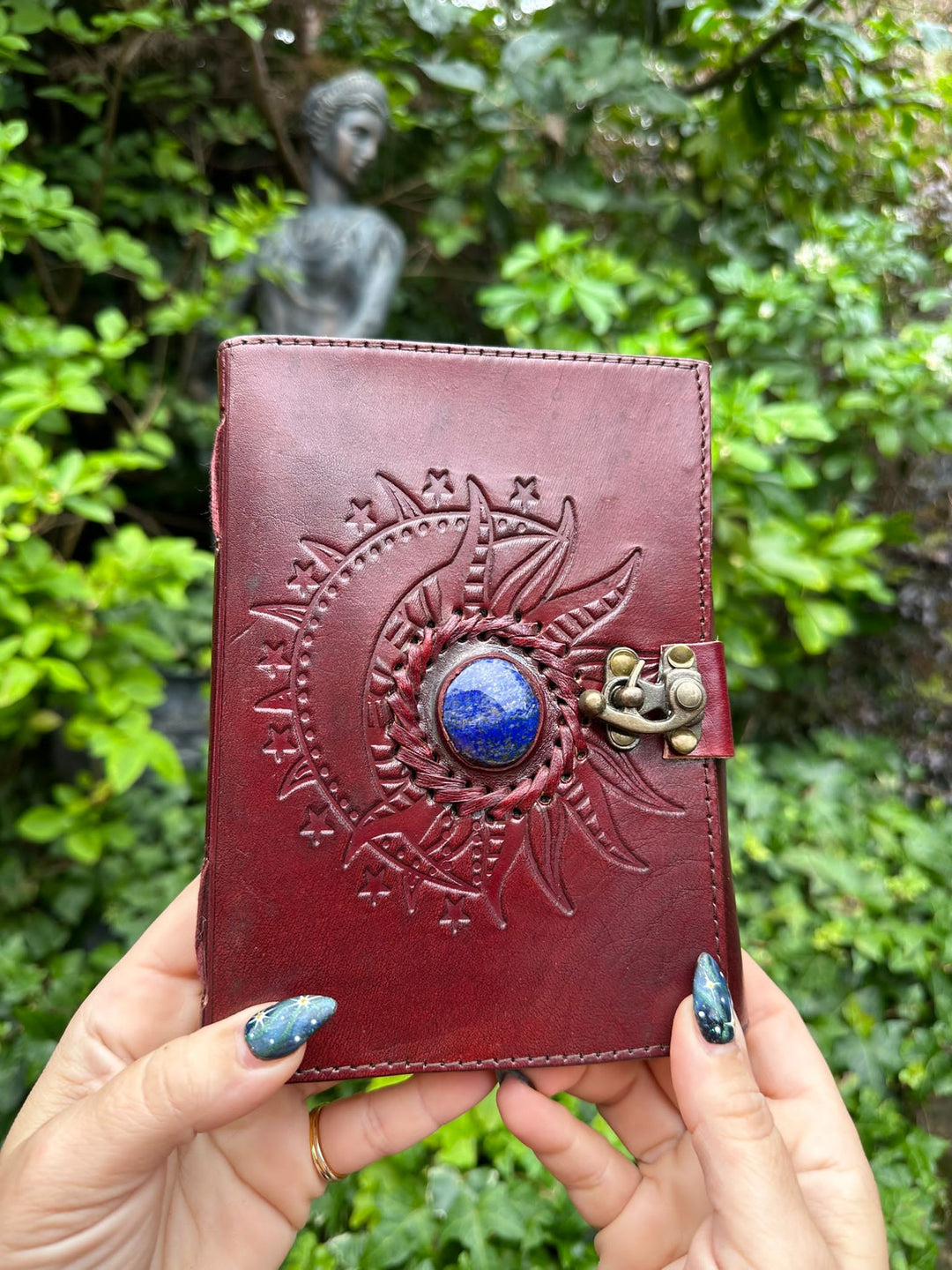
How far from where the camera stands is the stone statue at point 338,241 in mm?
2244

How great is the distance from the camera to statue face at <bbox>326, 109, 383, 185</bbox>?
7.36 ft

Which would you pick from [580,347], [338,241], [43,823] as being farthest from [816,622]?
[338,241]

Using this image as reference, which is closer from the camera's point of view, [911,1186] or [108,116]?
[911,1186]

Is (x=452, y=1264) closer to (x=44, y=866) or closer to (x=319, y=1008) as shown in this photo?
(x=319, y=1008)

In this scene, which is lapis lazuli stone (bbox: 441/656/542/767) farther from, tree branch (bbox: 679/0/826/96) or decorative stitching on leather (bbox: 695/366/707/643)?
tree branch (bbox: 679/0/826/96)

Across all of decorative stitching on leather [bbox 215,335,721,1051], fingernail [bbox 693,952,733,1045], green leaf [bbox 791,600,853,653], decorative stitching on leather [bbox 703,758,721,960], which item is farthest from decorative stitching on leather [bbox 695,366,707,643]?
green leaf [bbox 791,600,853,653]

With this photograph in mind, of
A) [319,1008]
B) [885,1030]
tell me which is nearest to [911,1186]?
[885,1030]

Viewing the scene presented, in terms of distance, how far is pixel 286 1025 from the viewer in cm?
85

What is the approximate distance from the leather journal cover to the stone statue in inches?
58.5

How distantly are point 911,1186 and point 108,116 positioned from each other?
284 centimetres

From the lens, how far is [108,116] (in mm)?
1807

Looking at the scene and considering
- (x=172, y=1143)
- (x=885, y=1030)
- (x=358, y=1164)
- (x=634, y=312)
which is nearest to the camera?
(x=172, y=1143)

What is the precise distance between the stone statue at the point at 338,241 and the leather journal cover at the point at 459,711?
1486mm

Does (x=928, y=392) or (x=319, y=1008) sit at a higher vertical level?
(x=928, y=392)
